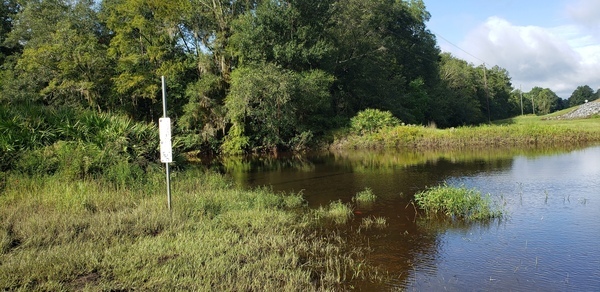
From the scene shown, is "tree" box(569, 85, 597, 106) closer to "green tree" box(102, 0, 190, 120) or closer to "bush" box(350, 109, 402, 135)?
"bush" box(350, 109, 402, 135)

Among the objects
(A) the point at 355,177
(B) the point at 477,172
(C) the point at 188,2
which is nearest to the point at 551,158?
(B) the point at 477,172

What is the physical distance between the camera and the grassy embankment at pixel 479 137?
30.6 meters

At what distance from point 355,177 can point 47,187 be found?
36.6 feet

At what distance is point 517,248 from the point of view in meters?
7.55

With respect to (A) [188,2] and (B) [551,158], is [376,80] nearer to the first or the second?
(A) [188,2]

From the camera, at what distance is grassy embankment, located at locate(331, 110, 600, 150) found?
3064cm

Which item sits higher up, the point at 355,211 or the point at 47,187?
the point at 47,187

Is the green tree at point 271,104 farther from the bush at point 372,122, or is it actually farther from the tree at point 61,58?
the tree at point 61,58

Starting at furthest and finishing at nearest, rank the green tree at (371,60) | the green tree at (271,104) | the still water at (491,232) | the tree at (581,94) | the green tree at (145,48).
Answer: the tree at (581,94) → the green tree at (371,60) → the green tree at (145,48) → the green tree at (271,104) → the still water at (491,232)

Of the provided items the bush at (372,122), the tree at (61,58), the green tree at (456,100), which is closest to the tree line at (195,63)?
the tree at (61,58)

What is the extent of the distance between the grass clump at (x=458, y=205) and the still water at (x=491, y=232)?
13.9 inches

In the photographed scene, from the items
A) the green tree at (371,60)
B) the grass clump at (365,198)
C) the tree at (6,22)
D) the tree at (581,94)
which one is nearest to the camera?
the grass clump at (365,198)

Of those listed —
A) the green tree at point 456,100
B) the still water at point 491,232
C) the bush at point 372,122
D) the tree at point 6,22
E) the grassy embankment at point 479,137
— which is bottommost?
the still water at point 491,232

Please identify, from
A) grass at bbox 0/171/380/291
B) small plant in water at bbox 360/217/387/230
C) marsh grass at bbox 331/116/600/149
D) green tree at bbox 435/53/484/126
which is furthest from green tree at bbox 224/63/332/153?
green tree at bbox 435/53/484/126
